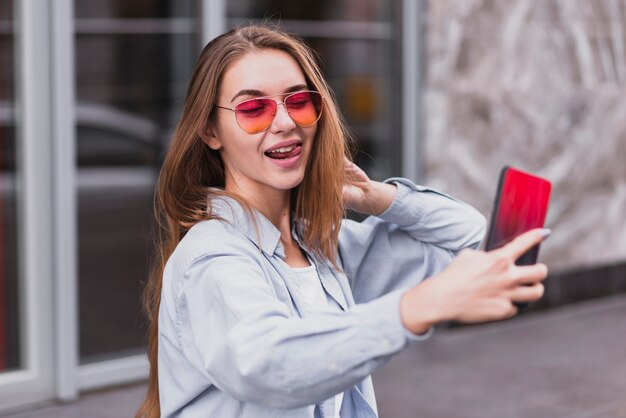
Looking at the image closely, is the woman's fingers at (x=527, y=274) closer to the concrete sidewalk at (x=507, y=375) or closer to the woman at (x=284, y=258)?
the woman at (x=284, y=258)

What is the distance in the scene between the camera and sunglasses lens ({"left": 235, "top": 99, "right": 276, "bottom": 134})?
1.87 metres

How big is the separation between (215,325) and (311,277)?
0.47 metres

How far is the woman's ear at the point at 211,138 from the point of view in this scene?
6.61 ft

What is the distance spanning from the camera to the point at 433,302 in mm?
1430

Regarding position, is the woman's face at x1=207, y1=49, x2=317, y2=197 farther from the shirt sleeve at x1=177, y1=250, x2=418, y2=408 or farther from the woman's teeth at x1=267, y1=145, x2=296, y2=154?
the shirt sleeve at x1=177, y1=250, x2=418, y2=408

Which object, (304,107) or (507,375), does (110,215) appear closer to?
(507,375)

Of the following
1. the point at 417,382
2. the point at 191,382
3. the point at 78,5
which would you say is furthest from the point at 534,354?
the point at 78,5

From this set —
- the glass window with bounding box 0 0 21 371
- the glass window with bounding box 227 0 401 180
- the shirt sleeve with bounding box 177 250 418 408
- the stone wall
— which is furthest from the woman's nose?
the stone wall

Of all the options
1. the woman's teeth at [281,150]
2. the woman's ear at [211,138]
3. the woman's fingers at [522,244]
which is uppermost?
the woman's ear at [211,138]

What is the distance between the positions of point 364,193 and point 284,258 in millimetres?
463

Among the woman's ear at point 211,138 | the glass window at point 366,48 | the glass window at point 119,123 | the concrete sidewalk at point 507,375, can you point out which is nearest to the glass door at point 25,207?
the concrete sidewalk at point 507,375

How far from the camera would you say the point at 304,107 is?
1.93 m

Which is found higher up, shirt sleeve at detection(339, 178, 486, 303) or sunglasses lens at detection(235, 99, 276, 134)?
sunglasses lens at detection(235, 99, 276, 134)

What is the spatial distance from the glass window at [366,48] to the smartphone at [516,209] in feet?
15.0
